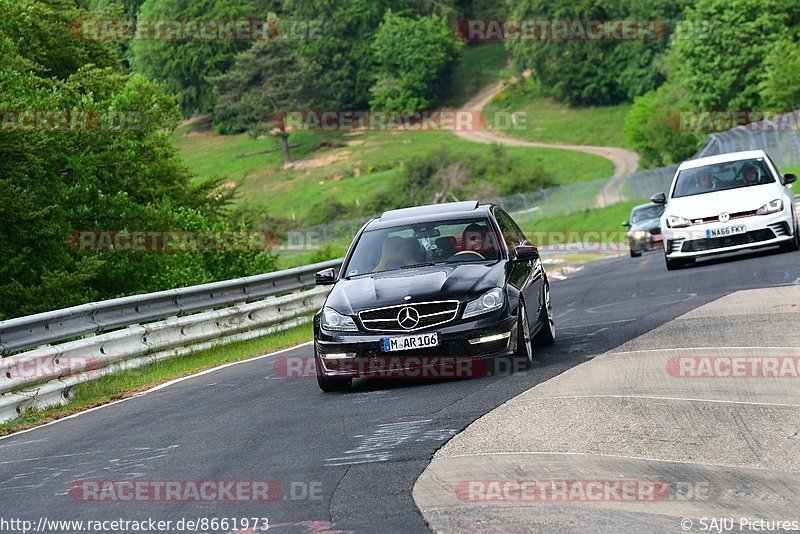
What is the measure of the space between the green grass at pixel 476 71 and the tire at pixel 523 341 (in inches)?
4765

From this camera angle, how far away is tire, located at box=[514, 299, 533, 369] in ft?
39.0

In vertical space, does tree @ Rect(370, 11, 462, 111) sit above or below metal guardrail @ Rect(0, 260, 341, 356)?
below

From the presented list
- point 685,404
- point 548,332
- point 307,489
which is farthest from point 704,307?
point 307,489

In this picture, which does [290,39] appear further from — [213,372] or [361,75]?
[213,372]

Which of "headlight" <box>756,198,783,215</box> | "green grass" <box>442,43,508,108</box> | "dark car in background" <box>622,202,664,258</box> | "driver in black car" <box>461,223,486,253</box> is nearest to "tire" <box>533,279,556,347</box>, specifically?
"driver in black car" <box>461,223,486,253</box>

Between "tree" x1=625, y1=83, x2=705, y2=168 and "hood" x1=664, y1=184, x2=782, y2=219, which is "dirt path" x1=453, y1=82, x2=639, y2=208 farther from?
"hood" x1=664, y1=184, x2=782, y2=219

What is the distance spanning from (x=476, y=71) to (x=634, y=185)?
254 ft

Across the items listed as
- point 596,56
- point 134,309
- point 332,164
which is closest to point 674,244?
point 134,309

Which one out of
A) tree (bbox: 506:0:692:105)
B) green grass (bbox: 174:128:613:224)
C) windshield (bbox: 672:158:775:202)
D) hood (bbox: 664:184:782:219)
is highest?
windshield (bbox: 672:158:775:202)

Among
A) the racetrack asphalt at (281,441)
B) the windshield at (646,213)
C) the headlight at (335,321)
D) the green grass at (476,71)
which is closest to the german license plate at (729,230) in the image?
the racetrack asphalt at (281,441)

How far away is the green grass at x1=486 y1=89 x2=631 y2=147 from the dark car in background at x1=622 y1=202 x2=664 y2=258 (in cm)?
7457

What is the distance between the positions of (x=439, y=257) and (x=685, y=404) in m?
3.89

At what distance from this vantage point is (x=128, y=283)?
104ft

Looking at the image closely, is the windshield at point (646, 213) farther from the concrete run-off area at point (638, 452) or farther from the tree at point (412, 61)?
the tree at point (412, 61)
